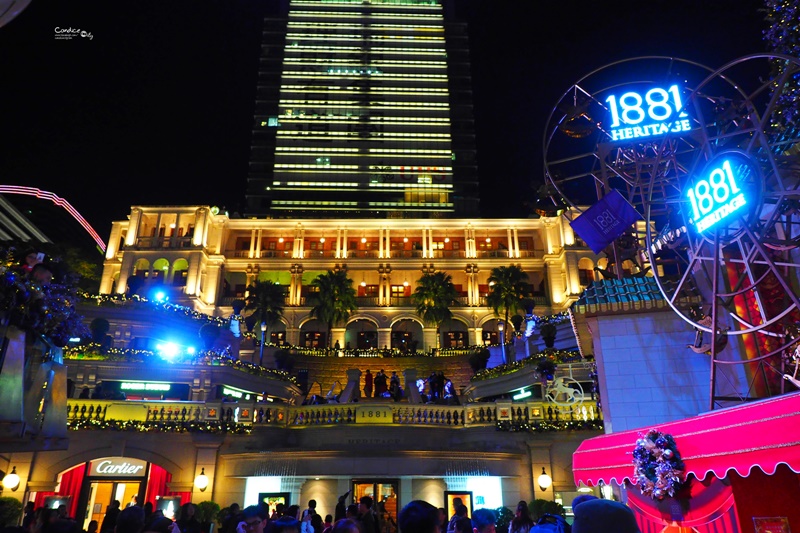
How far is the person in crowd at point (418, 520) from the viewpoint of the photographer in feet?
13.2

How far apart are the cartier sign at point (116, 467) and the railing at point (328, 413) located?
4.81ft

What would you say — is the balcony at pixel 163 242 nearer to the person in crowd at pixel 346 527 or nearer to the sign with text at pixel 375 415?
the sign with text at pixel 375 415

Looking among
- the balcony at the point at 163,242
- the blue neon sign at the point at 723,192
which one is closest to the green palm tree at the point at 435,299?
the balcony at the point at 163,242

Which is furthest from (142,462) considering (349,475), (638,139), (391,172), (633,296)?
(391,172)

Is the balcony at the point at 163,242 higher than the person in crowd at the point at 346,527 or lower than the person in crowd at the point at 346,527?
higher

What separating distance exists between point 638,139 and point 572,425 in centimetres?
1090

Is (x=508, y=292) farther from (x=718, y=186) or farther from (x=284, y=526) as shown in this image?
(x=284, y=526)

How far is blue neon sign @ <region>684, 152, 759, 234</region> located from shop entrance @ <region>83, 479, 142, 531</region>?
20250mm

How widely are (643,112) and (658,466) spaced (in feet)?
27.8

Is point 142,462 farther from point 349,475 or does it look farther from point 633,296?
point 633,296

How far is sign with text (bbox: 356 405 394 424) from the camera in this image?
19984 millimetres

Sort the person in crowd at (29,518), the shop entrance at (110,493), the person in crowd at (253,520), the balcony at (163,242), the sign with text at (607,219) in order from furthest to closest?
1. the balcony at (163,242)
2. the shop entrance at (110,493)
3. the sign with text at (607,219)
4. the person in crowd at (29,518)
5. the person in crowd at (253,520)

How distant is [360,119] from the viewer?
332 ft

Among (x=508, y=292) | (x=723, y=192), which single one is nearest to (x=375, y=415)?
(x=723, y=192)
